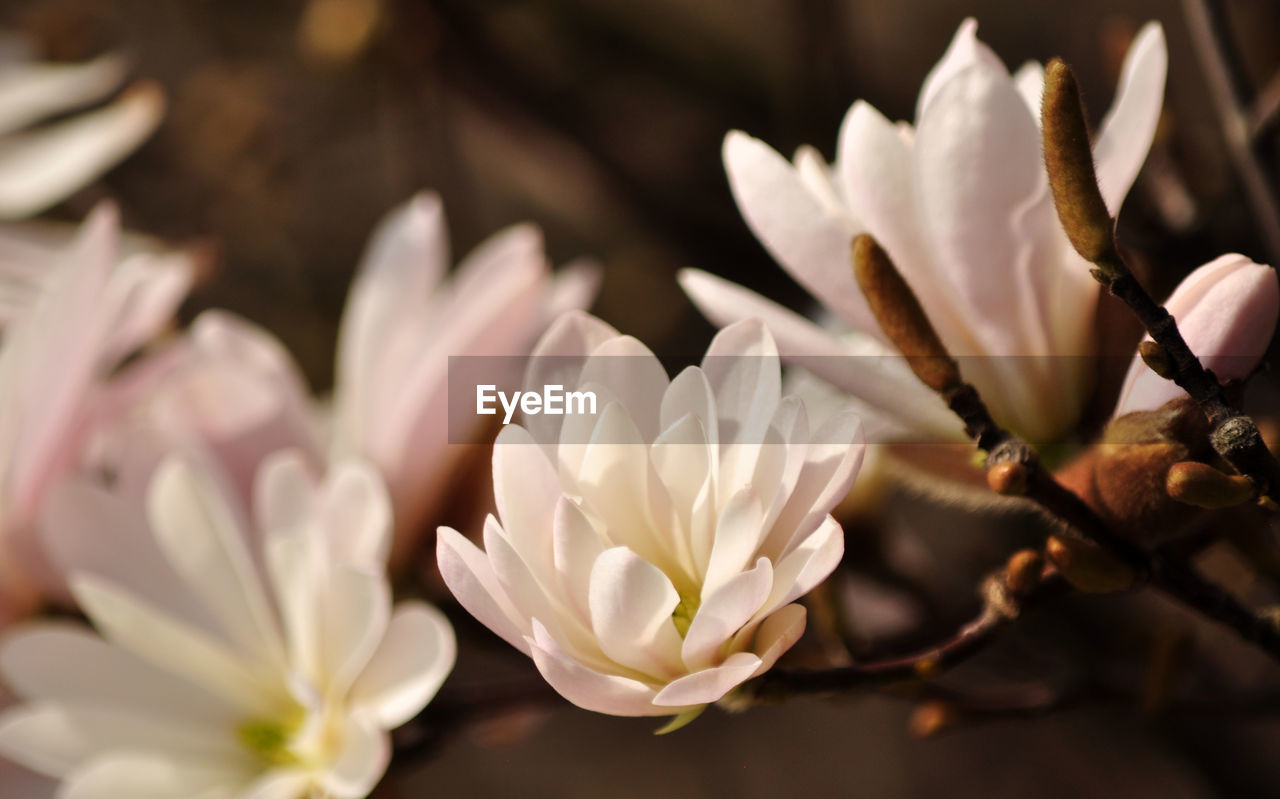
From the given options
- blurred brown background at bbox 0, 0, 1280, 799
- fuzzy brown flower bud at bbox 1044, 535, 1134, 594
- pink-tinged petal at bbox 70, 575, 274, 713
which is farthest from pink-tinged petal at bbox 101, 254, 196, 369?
fuzzy brown flower bud at bbox 1044, 535, 1134, 594

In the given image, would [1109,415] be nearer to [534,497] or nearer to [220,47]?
[534,497]

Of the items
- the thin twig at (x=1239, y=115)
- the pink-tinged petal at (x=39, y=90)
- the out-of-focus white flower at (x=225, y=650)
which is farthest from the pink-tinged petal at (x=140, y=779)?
the pink-tinged petal at (x=39, y=90)

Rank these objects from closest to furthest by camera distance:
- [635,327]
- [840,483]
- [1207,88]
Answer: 1. [840,483]
2. [1207,88]
3. [635,327]

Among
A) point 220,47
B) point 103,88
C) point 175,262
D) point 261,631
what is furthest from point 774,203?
point 220,47

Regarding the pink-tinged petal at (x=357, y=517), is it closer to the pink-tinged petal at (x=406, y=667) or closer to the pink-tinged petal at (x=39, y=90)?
the pink-tinged petal at (x=406, y=667)

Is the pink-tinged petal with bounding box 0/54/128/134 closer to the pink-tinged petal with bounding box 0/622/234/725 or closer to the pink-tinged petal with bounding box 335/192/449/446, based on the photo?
the pink-tinged petal with bounding box 335/192/449/446
